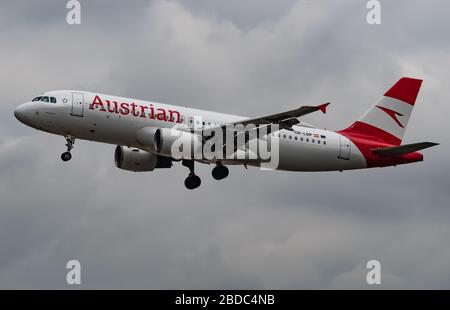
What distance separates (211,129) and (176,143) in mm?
2221

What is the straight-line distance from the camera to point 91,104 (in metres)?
58.5

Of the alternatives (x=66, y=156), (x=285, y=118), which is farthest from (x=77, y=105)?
(x=285, y=118)

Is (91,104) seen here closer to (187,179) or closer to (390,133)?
(187,179)

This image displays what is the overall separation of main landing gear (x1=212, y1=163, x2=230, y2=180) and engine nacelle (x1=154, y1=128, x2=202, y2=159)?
338 centimetres

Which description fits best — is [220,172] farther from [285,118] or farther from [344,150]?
[344,150]

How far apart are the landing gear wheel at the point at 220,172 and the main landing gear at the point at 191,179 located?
6.24 feet

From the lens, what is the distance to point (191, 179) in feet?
210

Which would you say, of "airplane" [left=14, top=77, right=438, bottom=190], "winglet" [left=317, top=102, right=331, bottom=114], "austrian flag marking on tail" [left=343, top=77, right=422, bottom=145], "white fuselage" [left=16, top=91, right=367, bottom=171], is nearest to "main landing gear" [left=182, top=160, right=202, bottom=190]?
"airplane" [left=14, top=77, right=438, bottom=190]

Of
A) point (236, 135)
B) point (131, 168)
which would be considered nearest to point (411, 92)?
point (236, 135)

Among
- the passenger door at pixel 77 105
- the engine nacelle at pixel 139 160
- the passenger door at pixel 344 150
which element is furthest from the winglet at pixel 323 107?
the engine nacelle at pixel 139 160

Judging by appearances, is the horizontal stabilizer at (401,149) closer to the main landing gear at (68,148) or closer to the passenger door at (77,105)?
the passenger door at (77,105)

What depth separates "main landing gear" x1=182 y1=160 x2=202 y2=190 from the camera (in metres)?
64.1

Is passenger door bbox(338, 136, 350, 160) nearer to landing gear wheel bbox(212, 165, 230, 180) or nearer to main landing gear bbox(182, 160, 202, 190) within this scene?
landing gear wheel bbox(212, 165, 230, 180)

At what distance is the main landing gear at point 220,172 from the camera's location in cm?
6250
